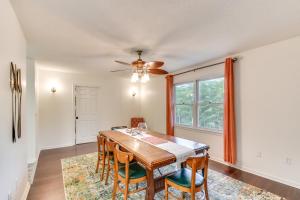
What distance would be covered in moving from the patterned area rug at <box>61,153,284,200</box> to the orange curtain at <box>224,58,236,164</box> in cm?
51

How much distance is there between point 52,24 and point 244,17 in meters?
2.38

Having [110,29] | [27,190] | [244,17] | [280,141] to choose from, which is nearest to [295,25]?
[244,17]

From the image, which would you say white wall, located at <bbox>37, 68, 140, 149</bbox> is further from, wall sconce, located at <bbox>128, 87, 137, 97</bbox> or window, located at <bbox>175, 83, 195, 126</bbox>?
window, located at <bbox>175, 83, 195, 126</bbox>

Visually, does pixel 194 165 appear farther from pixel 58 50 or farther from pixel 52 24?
pixel 58 50

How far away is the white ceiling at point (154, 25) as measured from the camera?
5.24 feet

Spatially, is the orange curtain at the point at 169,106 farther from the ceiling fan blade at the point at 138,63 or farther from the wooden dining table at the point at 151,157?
the wooden dining table at the point at 151,157

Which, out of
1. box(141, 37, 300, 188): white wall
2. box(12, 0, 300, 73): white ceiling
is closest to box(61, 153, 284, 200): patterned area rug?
box(141, 37, 300, 188): white wall

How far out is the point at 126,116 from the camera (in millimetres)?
6078

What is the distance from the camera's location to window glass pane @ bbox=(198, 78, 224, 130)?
354 cm

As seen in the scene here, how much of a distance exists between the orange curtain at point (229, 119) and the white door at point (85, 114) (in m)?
4.17

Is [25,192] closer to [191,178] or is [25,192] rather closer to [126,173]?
[126,173]

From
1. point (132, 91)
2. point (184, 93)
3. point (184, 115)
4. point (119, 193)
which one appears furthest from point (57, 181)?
point (132, 91)

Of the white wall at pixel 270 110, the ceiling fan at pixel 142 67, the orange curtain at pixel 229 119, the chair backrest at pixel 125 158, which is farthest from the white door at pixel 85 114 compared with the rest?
the white wall at pixel 270 110

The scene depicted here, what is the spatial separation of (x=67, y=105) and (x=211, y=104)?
14.1 feet
